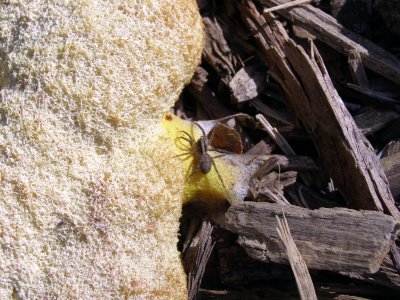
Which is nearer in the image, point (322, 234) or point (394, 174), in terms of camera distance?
point (322, 234)

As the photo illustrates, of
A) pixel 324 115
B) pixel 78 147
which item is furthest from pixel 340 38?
pixel 78 147

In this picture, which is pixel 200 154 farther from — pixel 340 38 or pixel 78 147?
pixel 340 38

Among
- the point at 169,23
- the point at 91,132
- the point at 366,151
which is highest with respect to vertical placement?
the point at 169,23

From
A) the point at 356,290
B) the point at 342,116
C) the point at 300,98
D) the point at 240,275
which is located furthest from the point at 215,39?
the point at 356,290

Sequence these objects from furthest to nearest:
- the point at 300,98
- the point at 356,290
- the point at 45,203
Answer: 1. the point at 300,98
2. the point at 356,290
3. the point at 45,203

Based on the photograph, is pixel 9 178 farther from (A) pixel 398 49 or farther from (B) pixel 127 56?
(A) pixel 398 49

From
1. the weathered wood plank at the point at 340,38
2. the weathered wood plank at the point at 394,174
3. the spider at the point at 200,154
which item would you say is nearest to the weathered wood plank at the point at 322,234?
the spider at the point at 200,154
